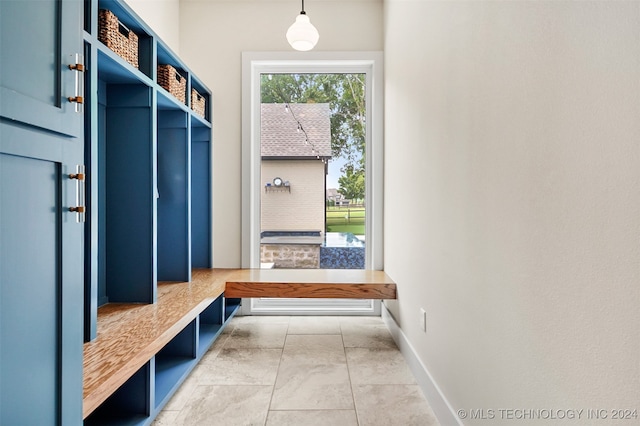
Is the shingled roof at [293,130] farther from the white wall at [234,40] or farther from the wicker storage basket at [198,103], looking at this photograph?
the wicker storage basket at [198,103]

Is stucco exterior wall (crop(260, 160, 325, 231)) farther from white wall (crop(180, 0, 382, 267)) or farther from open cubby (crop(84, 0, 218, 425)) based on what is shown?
open cubby (crop(84, 0, 218, 425))

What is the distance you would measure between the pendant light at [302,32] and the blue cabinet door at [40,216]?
6.01ft

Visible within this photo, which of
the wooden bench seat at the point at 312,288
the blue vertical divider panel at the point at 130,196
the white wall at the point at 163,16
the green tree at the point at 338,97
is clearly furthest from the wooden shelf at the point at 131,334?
the white wall at the point at 163,16

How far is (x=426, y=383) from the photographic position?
2.04 meters

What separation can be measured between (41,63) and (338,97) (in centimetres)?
288

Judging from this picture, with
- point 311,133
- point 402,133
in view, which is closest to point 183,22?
point 311,133

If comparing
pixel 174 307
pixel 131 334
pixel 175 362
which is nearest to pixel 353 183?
pixel 174 307

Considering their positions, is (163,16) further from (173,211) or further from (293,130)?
(173,211)

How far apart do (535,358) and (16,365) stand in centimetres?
131

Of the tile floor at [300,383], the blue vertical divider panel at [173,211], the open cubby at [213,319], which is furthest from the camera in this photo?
the open cubby at [213,319]

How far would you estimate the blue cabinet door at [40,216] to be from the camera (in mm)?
816

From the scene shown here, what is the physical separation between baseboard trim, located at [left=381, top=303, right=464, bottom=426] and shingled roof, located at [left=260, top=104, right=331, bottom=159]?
5.76 feet

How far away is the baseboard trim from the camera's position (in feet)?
5.63

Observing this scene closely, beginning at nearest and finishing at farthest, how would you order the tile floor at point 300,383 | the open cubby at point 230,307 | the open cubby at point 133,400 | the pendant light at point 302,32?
the open cubby at point 133,400, the tile floor at point 300,383, the pendant light at point 302,32, the open cubby at point 230,307
